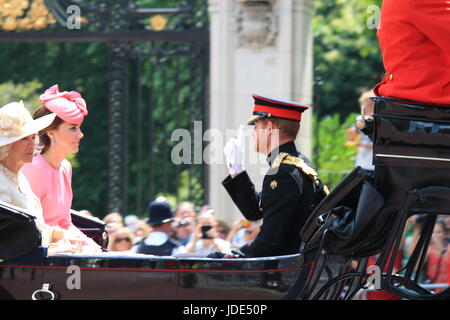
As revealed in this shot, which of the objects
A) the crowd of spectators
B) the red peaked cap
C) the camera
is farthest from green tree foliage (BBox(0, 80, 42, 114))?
the red peaked cap

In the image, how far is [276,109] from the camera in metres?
4.58

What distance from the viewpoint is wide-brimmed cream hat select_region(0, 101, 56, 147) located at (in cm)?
441

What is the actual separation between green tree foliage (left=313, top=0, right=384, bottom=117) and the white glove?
431 inches

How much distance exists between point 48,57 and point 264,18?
7.35m

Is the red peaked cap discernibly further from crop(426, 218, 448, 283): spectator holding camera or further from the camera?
the camera

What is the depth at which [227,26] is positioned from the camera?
360 inches

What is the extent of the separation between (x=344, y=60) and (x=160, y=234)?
33.2ft

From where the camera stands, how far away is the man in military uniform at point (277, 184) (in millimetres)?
4316

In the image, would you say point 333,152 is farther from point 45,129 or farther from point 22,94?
point 45,129

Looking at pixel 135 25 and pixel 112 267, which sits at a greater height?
pixel 135 25

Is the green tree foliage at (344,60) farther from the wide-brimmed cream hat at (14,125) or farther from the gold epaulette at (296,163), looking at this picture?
the wide-brimmed cream hat at (14,125)

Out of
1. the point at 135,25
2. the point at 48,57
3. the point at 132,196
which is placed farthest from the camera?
the point at 48,57
